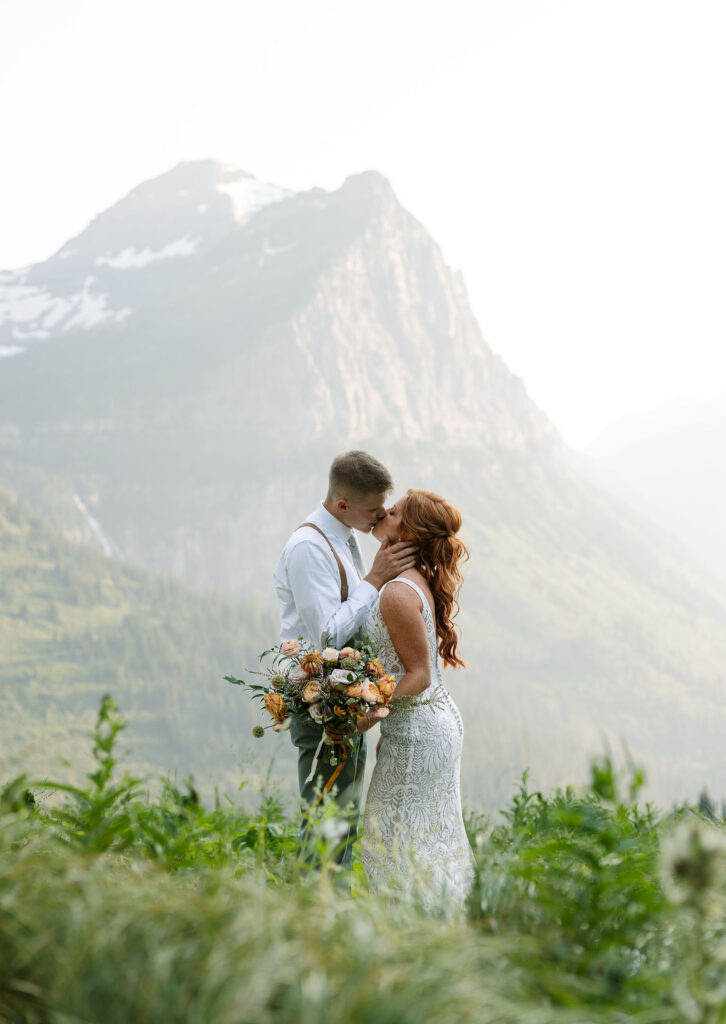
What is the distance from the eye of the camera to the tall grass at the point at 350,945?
6.30 feet

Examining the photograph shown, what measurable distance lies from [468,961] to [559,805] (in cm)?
428

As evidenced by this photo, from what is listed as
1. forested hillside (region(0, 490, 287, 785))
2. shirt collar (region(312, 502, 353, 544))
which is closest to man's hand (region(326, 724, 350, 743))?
shirt collar (region(312, 502, 353, 544))

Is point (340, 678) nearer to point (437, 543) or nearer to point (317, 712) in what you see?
point (317, 712)

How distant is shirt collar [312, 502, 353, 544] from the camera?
5.32m

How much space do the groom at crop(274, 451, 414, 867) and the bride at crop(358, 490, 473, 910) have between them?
0.12 m

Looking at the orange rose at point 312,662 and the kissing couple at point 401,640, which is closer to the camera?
the orange rose at point 312,662

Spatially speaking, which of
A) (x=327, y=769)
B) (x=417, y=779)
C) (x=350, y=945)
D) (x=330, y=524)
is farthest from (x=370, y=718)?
(x=350, y=945)

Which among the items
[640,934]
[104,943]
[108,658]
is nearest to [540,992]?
[640,934]

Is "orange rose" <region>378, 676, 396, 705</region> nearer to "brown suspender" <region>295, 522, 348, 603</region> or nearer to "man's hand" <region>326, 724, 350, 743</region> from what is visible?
"man's hand" <region>326, 724, 350, 743</region>

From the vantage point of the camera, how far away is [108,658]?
543 feet

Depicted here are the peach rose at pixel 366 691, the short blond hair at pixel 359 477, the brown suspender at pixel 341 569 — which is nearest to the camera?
the peach rose at pixel 366 691

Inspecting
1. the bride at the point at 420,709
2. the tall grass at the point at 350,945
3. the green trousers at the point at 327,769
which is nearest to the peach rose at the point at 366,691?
the bride at the point at 420,709

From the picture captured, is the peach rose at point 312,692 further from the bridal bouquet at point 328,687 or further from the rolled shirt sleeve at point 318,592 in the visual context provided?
the rolled shirt sleeve at point 318,592

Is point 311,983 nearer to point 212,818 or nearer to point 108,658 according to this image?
point 212,818
